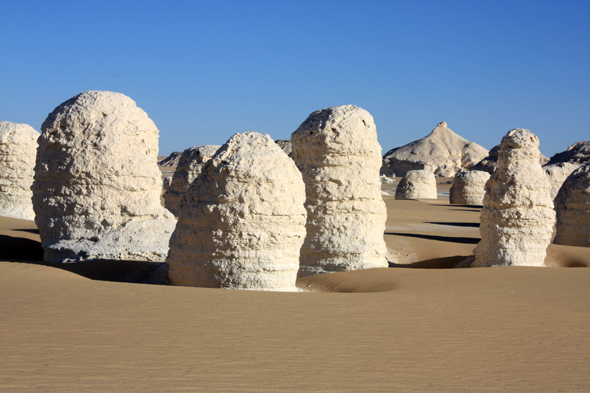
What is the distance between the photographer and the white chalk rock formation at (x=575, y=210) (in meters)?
14.6

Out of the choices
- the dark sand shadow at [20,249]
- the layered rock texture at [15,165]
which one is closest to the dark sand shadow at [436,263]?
the dark sand shadow at [20,249]

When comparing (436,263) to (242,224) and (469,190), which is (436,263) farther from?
(469,190)

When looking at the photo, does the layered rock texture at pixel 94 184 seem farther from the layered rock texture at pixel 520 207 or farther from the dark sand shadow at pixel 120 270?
the layered rock texture at pixel 520 207

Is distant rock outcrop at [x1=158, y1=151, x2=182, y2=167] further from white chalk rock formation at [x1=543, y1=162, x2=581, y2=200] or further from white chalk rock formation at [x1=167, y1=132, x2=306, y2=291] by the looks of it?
white chalk rock formation at [x1=167, y1=132, x2=306, y2=291]

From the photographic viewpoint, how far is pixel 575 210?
48.8 ft

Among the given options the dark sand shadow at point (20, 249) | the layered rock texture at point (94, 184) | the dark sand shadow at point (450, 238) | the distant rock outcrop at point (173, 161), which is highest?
the distant rock outcrop at point (173, 161)

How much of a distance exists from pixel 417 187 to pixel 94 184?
96.4 ft

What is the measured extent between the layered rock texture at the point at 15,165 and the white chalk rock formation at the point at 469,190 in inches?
941

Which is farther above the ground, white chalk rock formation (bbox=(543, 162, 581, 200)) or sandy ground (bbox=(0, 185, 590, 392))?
white chalk rock formation (bbox=(543, 162, 581, 200))

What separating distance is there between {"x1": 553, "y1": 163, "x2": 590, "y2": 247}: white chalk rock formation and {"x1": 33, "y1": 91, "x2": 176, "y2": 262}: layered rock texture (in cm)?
1032

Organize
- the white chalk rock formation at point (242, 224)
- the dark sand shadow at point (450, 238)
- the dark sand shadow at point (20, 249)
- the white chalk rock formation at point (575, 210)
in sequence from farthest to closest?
the dark sand shadow at point (450, 238) < the white chalk rock formation at point (575, 210) < the dark sand shadow at point (20, 249) < the white chalk rock formation at point (242, 224)

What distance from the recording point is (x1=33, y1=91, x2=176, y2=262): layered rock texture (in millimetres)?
10094

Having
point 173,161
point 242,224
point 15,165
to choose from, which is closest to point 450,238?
point 242,224

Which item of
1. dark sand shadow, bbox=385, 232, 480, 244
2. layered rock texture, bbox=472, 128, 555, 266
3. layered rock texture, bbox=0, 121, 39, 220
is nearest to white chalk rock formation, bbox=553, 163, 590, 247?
dark sand shadow, bbox=385, 232, 480, 244
